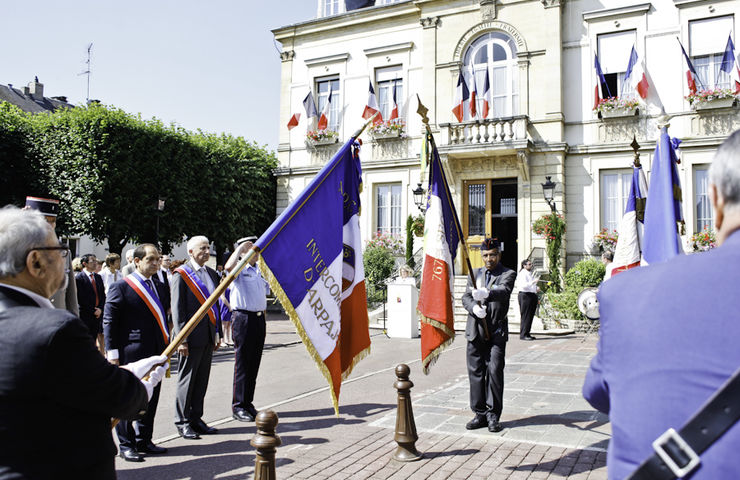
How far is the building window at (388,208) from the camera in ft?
74.3

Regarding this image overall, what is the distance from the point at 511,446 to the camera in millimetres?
5492

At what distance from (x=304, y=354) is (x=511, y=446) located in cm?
711

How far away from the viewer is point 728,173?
1618 mm

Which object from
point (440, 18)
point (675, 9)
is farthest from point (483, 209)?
point (675, 9)

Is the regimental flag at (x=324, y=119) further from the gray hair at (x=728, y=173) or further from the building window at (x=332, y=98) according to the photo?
the gray hair at (x=728, y=173)

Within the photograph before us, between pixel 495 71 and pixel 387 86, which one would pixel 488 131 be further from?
pixel 387 86

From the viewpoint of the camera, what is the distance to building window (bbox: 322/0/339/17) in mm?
25375

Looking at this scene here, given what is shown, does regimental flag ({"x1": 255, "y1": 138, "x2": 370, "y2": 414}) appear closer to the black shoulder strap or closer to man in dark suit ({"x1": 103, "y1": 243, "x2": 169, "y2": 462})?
man in dark suit ({"x1": 103, "y1": 243, "x2": 169, "y2": 462})

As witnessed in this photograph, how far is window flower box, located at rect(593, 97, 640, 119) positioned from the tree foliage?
14702 mm

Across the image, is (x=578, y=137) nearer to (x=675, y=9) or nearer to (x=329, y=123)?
(x=675, y=9)

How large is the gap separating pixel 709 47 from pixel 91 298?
19712 mm

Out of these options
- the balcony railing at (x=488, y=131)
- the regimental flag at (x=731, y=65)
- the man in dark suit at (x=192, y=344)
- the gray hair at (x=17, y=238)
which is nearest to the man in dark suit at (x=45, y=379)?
the gray hair at (x=17, y=238)

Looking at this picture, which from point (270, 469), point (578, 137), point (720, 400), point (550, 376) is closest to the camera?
point (720, 400)

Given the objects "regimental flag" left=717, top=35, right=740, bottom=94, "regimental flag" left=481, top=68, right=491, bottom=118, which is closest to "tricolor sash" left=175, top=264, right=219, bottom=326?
"regimental flag" left=481, top=68, right=491, bottom=118
